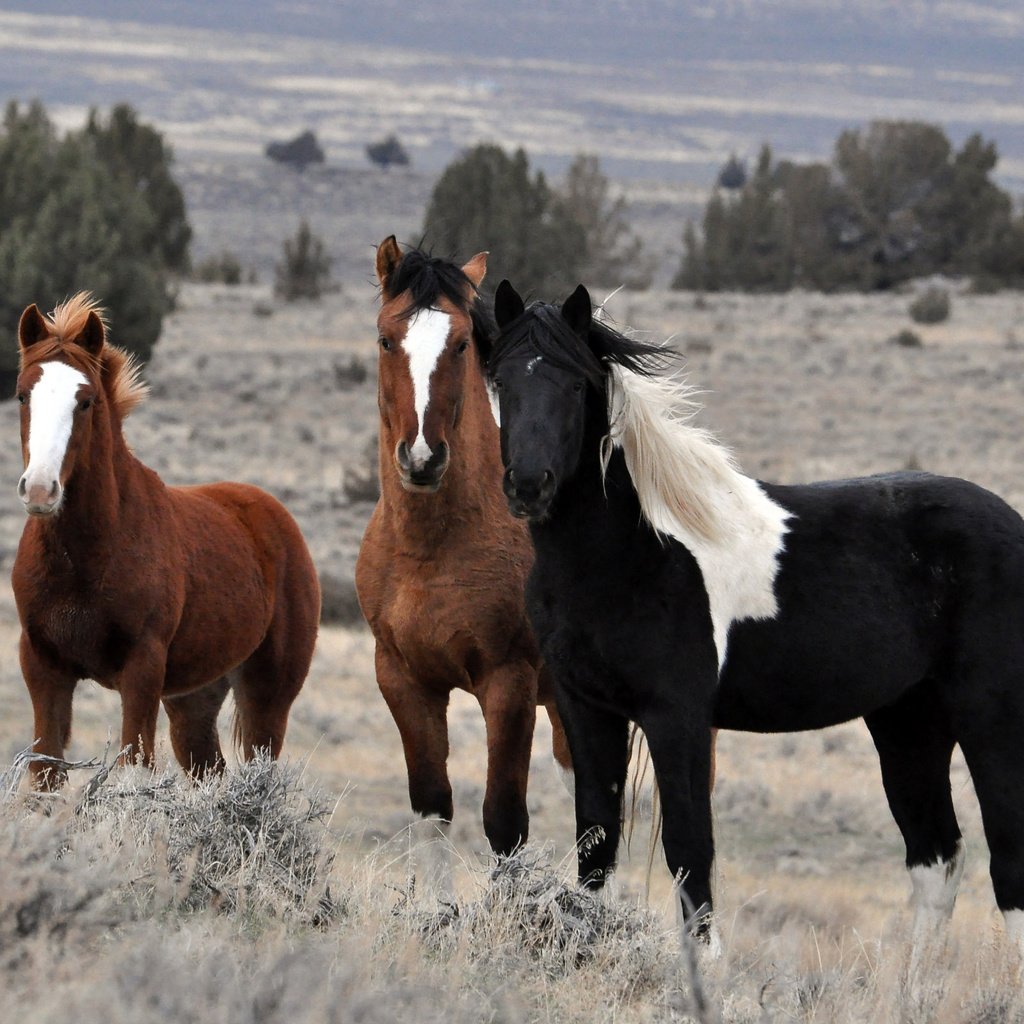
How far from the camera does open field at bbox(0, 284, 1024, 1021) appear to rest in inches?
188

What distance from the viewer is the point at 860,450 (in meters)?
25.7

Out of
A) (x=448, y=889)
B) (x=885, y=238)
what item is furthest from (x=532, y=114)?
(x=448, y=889)

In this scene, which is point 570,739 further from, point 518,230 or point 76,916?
point 518,230

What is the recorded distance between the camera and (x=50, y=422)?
219 inches

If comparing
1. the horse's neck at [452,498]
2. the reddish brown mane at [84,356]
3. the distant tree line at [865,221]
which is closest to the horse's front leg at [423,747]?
the horse's neck at [452,498]

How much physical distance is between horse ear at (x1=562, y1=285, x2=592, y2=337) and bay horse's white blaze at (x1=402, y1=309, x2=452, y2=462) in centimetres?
63

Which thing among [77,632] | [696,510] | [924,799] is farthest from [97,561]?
[924,799]

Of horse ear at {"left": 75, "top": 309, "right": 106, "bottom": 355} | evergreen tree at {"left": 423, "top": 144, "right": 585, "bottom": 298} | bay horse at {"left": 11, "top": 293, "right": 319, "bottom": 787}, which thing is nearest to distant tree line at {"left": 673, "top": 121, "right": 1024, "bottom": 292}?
evergreen tree at {"left": 423, "top": 144, "right": 585, "bottom": 298}

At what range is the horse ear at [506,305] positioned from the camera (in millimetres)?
5005

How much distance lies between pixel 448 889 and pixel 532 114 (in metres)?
179

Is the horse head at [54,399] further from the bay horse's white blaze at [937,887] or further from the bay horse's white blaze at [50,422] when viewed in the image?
the bay horse's white blaze at [937,887]

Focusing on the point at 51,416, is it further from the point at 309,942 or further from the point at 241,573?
the point at 309,942

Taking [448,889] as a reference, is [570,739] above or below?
above

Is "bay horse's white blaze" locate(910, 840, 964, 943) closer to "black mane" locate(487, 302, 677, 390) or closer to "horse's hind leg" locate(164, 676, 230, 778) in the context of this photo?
"black mane" locate(487, 302, 677, 390)
